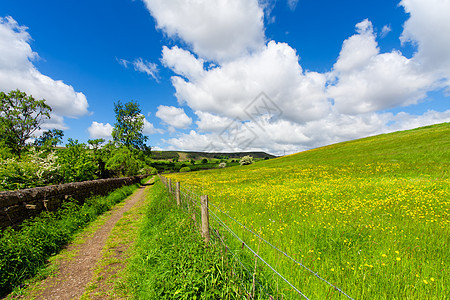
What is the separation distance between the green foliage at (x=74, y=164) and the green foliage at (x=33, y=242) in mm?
8038

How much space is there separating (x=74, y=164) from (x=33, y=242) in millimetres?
13065

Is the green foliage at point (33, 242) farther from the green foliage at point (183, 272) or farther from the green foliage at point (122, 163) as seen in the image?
the green foliage at point (122, 163)

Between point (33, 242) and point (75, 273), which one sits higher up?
point (33, 242)

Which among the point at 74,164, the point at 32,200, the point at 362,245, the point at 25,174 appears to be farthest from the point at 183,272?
the point at 74,164

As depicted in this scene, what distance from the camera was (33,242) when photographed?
5.41m


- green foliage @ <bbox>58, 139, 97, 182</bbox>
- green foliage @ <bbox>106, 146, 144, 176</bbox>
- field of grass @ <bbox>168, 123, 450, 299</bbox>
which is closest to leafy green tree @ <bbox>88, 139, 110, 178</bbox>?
green foliage @ <bbox>106, 146, 144, 176</bbox>

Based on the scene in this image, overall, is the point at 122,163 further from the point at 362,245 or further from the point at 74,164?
the point at 362,245

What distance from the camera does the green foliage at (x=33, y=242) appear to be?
172 inches

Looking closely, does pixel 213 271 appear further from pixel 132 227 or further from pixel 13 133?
pixel 13 133

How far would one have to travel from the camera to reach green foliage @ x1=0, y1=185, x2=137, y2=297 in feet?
14.3

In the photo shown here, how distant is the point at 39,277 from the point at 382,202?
11460 millimetres

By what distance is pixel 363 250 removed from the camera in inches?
162

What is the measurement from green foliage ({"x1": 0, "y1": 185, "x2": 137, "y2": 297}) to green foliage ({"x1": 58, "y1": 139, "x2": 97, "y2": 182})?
26.4 feet

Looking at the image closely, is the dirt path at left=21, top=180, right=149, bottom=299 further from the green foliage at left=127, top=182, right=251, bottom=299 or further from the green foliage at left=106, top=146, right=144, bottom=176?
the green foliage at left=106, top=146, right=144, bottom=176
